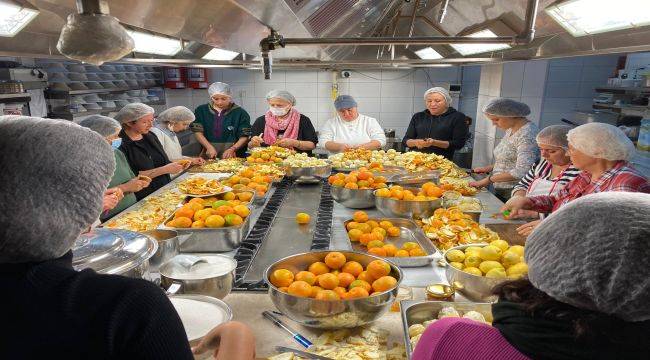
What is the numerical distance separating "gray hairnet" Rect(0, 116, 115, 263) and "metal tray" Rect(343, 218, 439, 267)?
62.5 inches

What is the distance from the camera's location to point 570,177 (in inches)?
120

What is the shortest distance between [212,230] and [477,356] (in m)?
1.64

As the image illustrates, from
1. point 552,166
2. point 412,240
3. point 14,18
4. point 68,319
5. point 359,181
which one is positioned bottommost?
point 412,240

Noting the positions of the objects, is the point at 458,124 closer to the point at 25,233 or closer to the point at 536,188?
the point at 536,188

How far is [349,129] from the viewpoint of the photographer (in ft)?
18.1

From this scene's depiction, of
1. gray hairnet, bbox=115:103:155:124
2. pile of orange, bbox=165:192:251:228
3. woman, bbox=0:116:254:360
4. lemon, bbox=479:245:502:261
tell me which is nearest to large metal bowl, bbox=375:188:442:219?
lemon, bbox=479:245:502:261

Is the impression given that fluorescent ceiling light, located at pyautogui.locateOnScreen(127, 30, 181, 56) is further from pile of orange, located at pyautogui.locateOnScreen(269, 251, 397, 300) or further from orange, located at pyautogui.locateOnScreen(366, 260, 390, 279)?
orange, located at pyautogui.locateOnScreen(366, 260, 390, 279)

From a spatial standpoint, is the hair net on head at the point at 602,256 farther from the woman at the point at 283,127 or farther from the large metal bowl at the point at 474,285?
the woman at the point at 283,127

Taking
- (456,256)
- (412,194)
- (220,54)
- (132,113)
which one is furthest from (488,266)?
(220,54)

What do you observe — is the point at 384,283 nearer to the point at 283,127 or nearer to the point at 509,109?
the point at 509,109

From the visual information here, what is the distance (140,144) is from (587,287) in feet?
12.8

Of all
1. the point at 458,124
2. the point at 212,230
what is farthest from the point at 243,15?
the point at 458,124

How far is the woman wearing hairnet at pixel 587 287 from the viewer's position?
0.82 metres

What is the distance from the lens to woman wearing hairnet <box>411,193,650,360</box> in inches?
32.3
